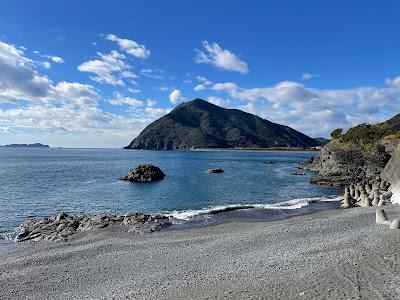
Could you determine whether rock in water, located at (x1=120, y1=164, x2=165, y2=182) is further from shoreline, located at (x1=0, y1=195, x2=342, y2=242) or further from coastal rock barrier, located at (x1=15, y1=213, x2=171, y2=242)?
coastal rock barrier, located at (x1=15, y1=213, x2=171, y2=242)

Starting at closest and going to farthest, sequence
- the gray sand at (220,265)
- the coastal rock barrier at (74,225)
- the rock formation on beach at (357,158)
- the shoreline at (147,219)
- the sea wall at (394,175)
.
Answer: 1. the gray sand at (220,265)
2. the coastal rock barrier at (74,225)
3. the shoreline at (147,219)
4. the sea wall at (394,175)
5. the rock formation on beach at (357,158)

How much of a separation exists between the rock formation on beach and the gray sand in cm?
5237

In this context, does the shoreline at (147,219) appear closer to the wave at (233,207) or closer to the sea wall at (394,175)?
the wave at (233,207)

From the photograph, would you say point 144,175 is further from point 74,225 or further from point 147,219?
point 74,225

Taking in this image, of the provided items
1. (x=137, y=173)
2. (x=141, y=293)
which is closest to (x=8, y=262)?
(x=141, y=293)

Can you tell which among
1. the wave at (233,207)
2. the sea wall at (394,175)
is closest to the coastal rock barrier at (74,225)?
the wave at (233,207)

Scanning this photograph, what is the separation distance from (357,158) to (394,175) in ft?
132

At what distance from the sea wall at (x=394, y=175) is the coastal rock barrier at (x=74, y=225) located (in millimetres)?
28205

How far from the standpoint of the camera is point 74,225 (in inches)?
1483

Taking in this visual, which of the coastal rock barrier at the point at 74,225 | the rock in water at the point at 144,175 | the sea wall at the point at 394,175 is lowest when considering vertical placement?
the coastal rock barrier at the point at 74,225

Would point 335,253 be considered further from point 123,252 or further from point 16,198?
point 16,198

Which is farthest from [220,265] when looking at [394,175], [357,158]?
[357,158]

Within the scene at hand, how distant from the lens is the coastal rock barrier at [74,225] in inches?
1362

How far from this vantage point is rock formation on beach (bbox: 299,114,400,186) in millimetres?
84375
